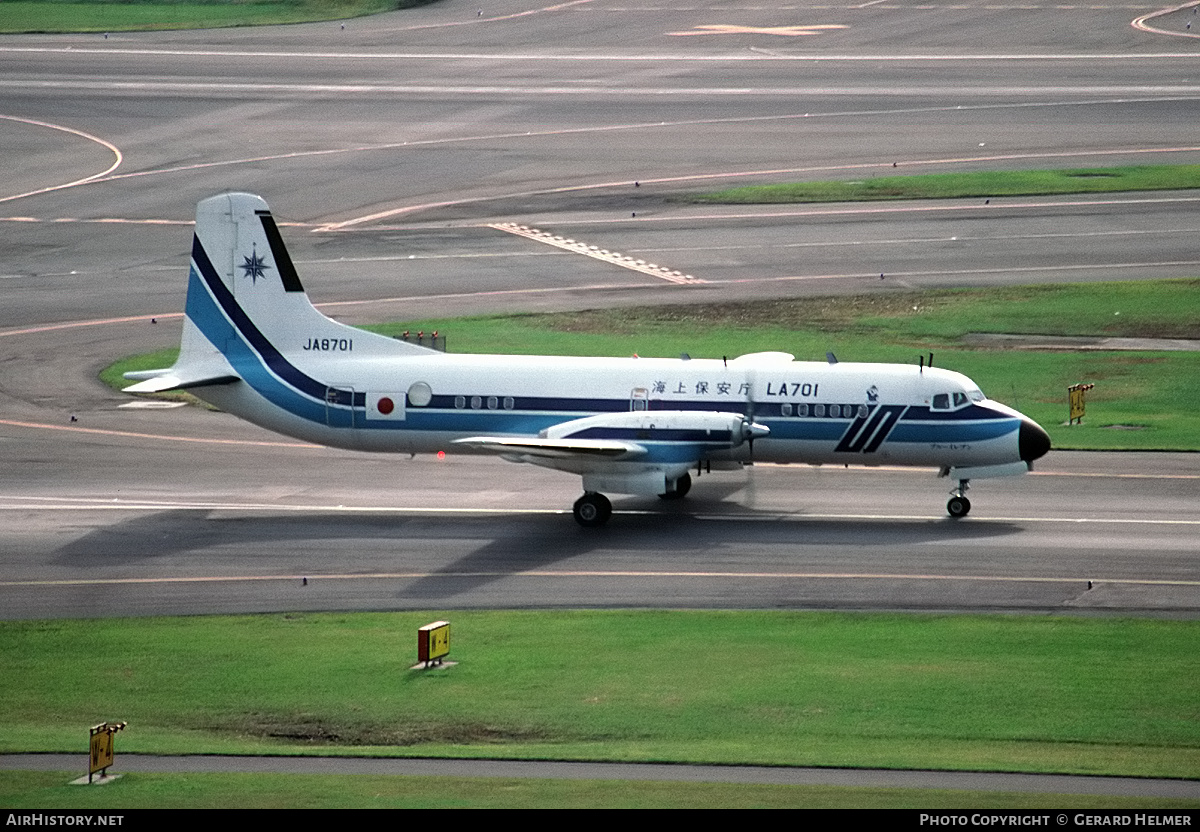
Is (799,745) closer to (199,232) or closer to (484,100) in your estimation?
(199,232)

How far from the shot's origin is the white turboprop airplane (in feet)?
147

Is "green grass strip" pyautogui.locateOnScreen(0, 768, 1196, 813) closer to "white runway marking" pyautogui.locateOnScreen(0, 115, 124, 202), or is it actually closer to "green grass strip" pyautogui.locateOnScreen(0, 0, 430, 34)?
"white runway marking" pyautogui.locateOnScreen(0, 115, 124, 202)

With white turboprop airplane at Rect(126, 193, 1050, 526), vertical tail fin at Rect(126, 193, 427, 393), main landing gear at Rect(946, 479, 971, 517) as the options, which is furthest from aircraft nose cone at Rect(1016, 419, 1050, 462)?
vertical tail fin at Rect(126, 193, 427, 393)

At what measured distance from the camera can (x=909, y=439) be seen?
45344 mm

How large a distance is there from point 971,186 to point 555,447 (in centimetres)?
4818

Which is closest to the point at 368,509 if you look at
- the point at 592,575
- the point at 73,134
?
the point at 592,575

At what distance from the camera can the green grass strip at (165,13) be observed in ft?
429

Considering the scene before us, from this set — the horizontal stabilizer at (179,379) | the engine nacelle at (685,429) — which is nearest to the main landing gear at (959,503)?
the engine nacelle at (685,429)

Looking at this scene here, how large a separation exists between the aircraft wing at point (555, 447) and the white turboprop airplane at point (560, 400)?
2.2 inches

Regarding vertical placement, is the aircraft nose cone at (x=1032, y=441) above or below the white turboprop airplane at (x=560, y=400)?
below

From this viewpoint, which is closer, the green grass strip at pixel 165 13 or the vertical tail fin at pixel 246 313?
the vertical tail fin at pixel 246 313

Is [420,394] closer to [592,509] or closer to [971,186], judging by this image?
[592,509]

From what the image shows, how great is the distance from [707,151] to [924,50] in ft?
Result: 104

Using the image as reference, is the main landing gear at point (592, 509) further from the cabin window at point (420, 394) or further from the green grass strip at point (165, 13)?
the green grass strip at point (165, 13)
